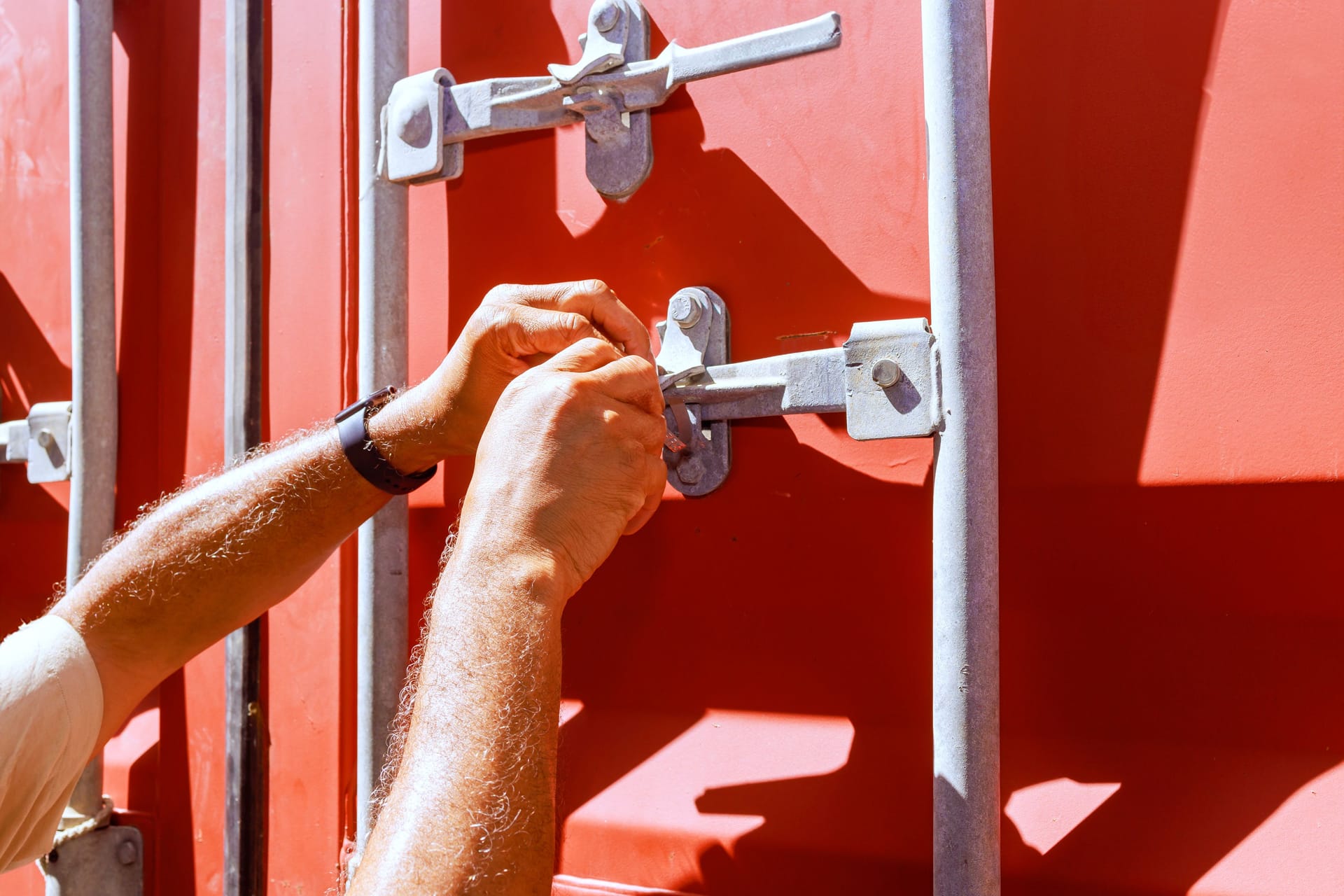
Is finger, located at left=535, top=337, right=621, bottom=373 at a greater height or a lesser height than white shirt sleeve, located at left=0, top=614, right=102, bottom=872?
greater

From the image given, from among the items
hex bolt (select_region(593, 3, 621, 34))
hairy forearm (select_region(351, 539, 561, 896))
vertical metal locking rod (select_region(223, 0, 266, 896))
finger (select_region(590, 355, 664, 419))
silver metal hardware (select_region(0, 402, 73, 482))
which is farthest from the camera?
silver metal hardware (select_region(0, 402, 73, 482))

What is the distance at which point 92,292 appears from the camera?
1003mm

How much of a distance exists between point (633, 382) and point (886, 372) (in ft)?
0.55

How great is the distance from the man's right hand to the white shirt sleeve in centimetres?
44

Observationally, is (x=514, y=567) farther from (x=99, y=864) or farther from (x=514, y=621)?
(x=99, y=864)

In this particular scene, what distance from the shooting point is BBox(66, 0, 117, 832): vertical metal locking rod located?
3.26 ft

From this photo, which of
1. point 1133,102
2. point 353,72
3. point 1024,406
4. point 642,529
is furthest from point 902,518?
point 353,72

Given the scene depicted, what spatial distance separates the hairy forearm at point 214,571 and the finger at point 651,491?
0.25 m

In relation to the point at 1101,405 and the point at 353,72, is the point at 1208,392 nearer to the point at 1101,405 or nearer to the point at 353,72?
the point at 1101,405

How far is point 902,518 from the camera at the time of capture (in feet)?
2.25

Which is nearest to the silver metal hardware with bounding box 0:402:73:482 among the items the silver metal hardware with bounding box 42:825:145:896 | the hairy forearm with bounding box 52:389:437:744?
the hairy forearm with bounding box 52:389:437:744

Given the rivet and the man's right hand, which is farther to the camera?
the rivet

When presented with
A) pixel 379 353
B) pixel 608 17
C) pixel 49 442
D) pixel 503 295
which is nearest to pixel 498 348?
pixel 503 295

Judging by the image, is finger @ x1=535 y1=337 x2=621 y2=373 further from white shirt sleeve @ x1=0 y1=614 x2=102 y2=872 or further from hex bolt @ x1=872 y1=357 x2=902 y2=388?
white shirt sleeve @ x1=0 y1=614 x2=102 y2=872
